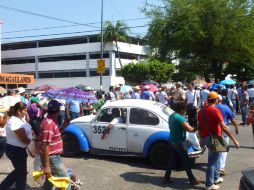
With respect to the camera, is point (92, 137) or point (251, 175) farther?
point (92, 137)

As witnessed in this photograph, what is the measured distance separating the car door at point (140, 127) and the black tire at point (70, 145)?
1391 millimetres

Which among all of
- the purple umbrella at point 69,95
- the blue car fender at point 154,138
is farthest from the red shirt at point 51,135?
the purple umbrella at point 69,95

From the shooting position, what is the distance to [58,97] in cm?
1379

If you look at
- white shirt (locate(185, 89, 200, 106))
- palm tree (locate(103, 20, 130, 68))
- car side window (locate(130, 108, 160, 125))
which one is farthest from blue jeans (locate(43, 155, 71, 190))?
palm tree (locate(103, 20, 130, 68))

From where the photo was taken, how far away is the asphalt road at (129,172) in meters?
7.97

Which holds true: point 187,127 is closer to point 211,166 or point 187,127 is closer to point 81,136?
point 211,166

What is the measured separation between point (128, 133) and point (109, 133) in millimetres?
480

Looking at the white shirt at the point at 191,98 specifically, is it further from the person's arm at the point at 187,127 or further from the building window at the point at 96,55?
the building window at the point at 96,55

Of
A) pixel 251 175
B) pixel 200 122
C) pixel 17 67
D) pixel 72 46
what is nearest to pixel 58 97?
pixel 200 122

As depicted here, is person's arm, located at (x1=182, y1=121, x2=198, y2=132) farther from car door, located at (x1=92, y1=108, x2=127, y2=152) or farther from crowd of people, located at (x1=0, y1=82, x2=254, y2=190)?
car door, located at (x1=92, y1=108, x2=127, y2=152)

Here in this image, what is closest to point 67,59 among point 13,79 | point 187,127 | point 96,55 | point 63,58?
point 63,58

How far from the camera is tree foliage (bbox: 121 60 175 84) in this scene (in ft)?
190

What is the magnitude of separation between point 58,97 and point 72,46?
59727mm

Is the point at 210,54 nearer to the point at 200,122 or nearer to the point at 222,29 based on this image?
the point at 222,29
